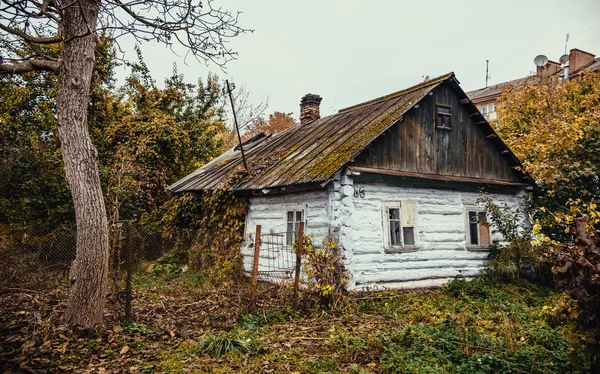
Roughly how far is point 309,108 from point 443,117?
7520 millimetres

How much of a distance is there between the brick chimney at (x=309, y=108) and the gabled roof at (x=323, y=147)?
1.82 meters

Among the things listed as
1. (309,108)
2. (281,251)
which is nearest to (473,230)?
(281,251)

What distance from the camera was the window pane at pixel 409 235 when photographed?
36.8 feet

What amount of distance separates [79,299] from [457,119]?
11.0 meters

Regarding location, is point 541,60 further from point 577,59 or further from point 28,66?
point 28,66

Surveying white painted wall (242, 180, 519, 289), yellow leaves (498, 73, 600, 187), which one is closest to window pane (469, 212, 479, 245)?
white painted wall (242, 180, 519, 289)

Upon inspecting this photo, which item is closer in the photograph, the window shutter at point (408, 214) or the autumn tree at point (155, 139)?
the window shutter at point (408, 214)

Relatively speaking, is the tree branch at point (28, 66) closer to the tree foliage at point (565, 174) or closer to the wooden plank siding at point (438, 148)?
the wooden plank siding at point (438, 148)

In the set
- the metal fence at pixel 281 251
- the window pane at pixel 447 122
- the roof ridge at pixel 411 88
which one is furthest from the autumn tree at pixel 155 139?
the window pane at pixel 447 122

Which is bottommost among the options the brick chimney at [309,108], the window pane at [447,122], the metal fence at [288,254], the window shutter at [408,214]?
the metal fence at [288,254]

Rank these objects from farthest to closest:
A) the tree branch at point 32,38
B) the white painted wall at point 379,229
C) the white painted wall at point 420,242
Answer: the white painted wall at point 420,242 < the white painted wall at point 379,229 < the tree branch at point 32,38

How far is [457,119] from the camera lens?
489 inches

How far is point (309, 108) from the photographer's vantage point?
60.4ft

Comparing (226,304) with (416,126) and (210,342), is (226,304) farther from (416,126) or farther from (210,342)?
(416,126)
